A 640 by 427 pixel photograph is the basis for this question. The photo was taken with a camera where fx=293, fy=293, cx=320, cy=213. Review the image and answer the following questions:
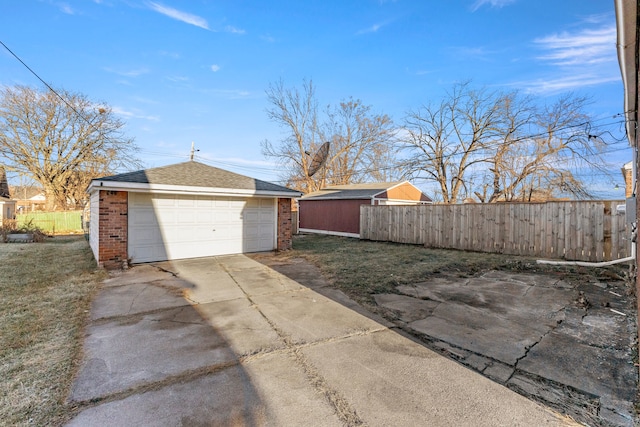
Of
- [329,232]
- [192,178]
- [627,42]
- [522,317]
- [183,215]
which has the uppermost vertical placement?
[627,42]

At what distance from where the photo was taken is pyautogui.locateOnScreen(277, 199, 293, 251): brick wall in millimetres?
10031

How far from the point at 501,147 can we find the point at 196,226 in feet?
56.4

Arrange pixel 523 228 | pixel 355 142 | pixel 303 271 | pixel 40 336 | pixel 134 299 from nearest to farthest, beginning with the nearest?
pixel 40 336, pixel 134 299, pixel 303 271, pixel 523 228, pixel 355 142

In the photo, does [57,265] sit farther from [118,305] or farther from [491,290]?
[491,290]

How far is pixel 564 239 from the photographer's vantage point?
26.2ft

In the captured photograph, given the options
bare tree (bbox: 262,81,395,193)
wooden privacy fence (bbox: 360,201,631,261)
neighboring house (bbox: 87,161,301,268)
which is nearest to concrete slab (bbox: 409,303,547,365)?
wooden privacy fence (bbox: 360,201,631,261)

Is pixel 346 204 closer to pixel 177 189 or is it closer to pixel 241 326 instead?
pixel 177 189

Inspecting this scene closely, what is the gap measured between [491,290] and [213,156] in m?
30.7

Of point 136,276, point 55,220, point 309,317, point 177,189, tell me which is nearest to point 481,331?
point 309,317

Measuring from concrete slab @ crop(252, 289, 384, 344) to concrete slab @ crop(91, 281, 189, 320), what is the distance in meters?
1.42

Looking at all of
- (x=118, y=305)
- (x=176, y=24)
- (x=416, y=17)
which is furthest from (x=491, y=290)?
(x=176, y=24)

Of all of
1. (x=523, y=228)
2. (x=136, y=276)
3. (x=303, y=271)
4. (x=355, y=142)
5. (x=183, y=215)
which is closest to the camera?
(x=136, y=276)

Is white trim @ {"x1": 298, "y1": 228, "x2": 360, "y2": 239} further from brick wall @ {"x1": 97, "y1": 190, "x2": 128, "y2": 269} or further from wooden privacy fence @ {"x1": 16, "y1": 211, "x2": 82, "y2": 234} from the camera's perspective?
wooden privacy fence @ {"x1": 16, "y1": 211, "x2": 82, "y2": 234}

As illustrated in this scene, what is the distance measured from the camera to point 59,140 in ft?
70.4
